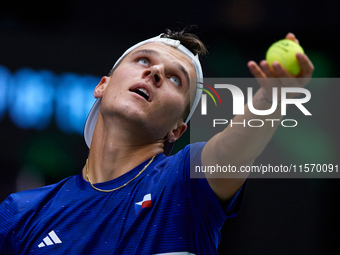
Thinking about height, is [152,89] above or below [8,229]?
above

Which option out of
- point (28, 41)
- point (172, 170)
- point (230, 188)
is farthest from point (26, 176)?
point (230, 188)

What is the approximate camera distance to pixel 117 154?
270cm

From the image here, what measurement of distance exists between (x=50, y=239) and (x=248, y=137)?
1.24m

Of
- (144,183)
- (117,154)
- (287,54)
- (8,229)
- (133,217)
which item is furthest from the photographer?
(117,154)

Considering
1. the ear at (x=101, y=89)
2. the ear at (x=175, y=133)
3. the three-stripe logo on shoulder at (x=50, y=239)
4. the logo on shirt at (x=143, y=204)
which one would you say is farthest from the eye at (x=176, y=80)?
the three-stripe logo on shoulder at (x=50, y=239)

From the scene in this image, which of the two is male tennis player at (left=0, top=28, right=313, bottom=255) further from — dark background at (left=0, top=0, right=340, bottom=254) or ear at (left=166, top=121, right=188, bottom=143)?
dark background at (left=0, top=0, right=340, bottom=254)

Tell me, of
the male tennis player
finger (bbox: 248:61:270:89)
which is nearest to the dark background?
the male tennis player

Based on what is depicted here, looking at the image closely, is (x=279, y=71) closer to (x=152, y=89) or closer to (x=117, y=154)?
(x=152, y=89)

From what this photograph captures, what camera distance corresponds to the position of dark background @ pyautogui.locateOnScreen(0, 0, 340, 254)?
17.2 ft

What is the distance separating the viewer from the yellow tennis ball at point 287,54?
1754mm

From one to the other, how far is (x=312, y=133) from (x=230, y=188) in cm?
383

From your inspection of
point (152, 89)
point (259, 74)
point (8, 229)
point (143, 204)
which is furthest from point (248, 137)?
point (8, 229)

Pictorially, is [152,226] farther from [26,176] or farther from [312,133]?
[312,133]

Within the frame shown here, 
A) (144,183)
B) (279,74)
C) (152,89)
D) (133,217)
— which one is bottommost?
(133,217)
